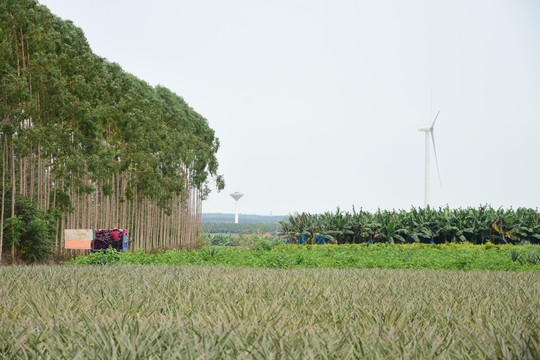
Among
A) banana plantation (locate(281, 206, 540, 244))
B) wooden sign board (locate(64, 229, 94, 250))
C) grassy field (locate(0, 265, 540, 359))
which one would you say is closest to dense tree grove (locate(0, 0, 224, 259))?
wooden sign board (locate(64, 229, 94, 250))

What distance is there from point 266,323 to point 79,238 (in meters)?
16.5

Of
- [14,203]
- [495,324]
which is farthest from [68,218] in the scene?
[495,324]

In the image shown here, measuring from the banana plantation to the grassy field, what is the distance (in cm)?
2017

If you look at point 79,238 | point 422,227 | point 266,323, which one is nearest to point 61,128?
point 79,238

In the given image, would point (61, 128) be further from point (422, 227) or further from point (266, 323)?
point (422, 227)

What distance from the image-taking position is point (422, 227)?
25.6 metres

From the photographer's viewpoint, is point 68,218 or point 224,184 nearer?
point 68,218

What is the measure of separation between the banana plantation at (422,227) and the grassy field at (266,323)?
66.2 feet

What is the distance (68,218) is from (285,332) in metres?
19.8

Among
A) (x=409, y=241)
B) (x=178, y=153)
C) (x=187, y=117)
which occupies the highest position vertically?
(x=187, y=117)

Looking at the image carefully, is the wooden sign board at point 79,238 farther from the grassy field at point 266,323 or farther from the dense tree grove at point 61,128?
the grassy field at point 266,323

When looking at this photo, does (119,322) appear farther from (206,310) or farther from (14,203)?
(14,203)

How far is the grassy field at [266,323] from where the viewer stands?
8.57ft

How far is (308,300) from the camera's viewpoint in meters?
4.38
